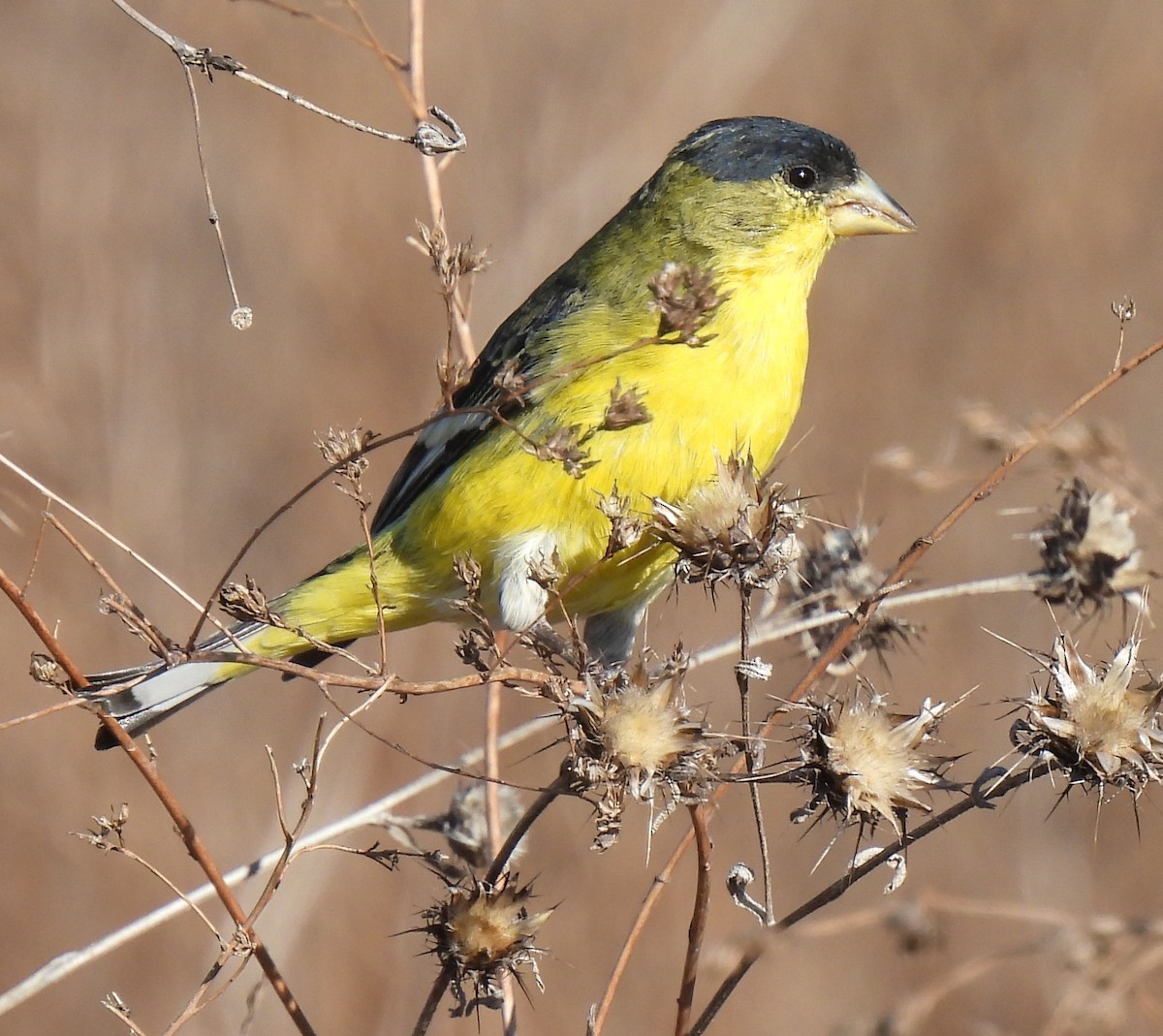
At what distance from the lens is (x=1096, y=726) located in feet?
5.67

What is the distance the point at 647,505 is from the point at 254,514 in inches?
191

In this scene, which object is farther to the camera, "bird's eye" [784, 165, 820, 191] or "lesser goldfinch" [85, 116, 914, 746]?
"bird's eye" [784, 165, 820, 191]

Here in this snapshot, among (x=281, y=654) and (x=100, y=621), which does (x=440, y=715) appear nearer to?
(x=100, y=621)

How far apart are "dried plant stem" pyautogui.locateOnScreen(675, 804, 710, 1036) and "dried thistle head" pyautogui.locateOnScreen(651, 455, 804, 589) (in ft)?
1.20

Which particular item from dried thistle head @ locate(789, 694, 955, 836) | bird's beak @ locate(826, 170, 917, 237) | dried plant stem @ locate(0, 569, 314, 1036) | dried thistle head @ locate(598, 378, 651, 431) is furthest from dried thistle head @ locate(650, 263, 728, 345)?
bird's beak @ locate(826, 170, 917, 237)

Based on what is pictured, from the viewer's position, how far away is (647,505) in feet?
9.20

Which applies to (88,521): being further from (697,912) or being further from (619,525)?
(697,912)

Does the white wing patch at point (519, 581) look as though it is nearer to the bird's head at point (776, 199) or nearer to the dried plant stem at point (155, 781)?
the bird's head at point (776, 199)

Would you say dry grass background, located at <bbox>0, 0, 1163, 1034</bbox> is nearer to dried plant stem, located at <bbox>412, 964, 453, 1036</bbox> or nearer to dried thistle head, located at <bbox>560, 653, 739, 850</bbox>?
dried plant stem, located at <bbox>412, 964, 453, 1036</bbox>

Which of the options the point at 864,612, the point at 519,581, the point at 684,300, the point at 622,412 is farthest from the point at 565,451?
the point at 519,581

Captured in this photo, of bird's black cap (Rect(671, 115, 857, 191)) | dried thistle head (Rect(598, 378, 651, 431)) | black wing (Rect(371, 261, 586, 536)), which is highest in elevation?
bird's black cap (Rect(671, 115, 857, 191))

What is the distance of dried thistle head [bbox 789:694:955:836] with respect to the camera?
5.74 ft

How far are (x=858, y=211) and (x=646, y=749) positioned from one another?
2.13 meters

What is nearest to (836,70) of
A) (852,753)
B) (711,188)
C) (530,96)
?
(530,96)
